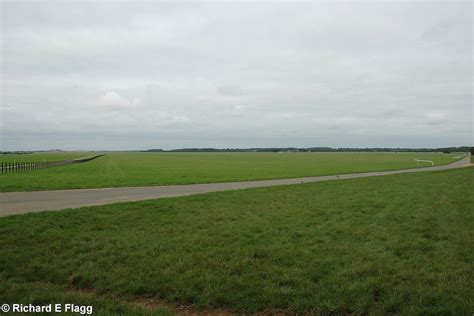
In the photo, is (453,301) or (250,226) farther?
(250,226)

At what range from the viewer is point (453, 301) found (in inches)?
192

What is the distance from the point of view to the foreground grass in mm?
5137

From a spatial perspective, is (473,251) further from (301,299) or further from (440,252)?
(301,299)

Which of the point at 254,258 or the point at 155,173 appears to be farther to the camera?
the point at 155,173

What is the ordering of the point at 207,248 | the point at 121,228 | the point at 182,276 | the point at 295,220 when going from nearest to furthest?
the point at 182,276, the point at 207,248, the point at 121,228, the point at 295,220

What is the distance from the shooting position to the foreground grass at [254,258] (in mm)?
5137

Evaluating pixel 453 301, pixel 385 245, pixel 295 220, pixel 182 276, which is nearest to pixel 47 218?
pixel 182 276

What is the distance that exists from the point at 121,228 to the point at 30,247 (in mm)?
2409

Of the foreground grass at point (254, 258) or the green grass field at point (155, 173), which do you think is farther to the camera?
the green grass field at point (155, 173)

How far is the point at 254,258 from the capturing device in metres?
6.94

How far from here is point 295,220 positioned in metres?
10.5

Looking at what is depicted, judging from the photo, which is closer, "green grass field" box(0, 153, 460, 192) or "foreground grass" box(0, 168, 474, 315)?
"foreground grass" box(0, 168, 474, 315)

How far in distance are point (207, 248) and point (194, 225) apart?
2392 mm

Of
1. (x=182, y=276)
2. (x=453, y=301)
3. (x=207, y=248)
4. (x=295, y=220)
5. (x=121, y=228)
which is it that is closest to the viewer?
(x=453, y=301)
